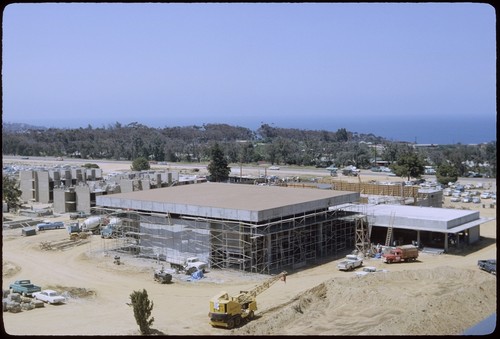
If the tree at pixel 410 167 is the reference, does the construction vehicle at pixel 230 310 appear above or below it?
below

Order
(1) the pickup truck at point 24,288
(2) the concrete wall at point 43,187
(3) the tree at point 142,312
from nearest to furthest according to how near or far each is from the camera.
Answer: (3) the tree at point 142,312, (1) the pickup truck at point 24,288, (2) the concrete wall at point 43,187

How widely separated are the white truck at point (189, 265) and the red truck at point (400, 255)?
622 centimetres

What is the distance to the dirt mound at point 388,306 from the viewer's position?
14422 millimetres

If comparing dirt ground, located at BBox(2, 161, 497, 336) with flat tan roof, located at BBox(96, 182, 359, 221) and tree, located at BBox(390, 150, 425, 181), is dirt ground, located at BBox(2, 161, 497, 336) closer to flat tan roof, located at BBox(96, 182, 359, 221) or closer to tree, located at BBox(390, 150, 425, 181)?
flat tan roof, located at BBox(96, 182, 359, 221)

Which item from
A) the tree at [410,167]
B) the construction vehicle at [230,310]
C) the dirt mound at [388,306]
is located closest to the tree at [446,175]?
the tree at [410,167]

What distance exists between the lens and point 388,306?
15.9 metres

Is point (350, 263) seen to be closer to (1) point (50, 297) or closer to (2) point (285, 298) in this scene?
(2) point (285, 298)

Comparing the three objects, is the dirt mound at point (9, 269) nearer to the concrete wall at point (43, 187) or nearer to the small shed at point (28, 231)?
the small shed at point (28, 231)

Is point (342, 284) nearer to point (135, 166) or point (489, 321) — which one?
point (489, 321)

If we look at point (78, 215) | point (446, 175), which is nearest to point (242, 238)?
point (78, 215)

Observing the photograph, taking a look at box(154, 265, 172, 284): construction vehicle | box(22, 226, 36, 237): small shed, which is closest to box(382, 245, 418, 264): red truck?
box(154, 265, 172, 284): construction vehicle

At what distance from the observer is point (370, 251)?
2297 centimetres

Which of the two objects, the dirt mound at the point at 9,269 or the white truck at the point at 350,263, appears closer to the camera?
the white truck at the point at 350,263

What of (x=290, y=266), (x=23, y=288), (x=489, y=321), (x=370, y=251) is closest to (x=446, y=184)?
(x=370, y=251)
